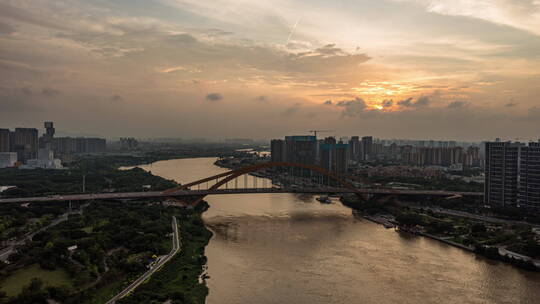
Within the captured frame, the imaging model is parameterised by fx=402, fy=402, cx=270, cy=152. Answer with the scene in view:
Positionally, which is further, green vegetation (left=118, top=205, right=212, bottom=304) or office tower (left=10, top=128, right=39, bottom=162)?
office tower (left=10, top=128, right=39, bottom=162)

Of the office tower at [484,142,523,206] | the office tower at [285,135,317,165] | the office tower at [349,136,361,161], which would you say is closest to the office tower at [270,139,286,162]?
the office tower at [285,135,317,165]

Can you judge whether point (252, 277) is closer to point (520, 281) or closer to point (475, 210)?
point (520, 281)

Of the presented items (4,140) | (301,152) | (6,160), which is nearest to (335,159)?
(301,152)

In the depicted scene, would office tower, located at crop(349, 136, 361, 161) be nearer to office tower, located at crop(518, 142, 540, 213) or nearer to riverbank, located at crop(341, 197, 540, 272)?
riverbank, located at crop(341, 197, 540, 272)

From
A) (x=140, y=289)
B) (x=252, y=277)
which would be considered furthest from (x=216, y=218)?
(x=140, y=289)

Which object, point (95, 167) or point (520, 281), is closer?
Result: point (520, 281)

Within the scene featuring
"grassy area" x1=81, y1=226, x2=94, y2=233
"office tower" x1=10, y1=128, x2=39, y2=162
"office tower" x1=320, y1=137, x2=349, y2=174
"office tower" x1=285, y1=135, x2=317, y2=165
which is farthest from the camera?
"office tower" x1=10, y1=128, x2=39, y2=162

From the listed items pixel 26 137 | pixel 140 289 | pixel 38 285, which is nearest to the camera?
pixel 38 285
